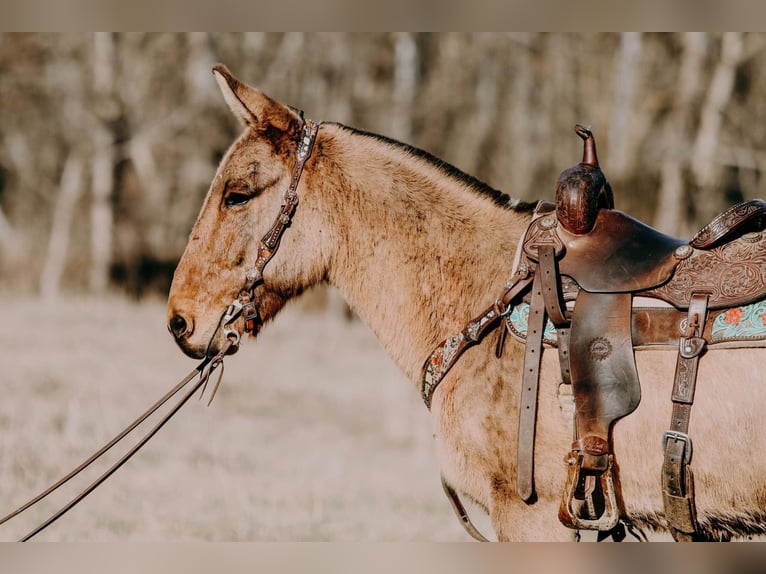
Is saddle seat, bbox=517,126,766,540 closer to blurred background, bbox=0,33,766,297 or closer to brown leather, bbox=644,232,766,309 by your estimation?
brown leather, bbox=644,232,766,309

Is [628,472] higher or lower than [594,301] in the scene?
lower

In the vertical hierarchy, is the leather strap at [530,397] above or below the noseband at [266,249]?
below

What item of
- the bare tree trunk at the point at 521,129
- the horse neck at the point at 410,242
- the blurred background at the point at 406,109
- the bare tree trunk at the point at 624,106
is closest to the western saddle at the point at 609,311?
the horse neck at the point at 410,242

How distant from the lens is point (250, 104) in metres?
3.39

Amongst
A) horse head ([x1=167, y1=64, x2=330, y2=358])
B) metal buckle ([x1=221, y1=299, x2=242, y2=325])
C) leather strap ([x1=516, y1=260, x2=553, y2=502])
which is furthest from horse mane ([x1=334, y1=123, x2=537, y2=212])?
metal buckle ([x1=221, y1=299, x2=242, y2=325])

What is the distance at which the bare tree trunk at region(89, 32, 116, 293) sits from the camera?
57.7 ft

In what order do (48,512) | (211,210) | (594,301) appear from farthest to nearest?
(48,512), (211,210), (594,301)

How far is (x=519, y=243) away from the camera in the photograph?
3252mm

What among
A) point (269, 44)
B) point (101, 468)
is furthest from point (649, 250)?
point (269, 44)

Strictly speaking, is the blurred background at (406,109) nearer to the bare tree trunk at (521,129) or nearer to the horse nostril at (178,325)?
the bare tree trunk at (521,129)

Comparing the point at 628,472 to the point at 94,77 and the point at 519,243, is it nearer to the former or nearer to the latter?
the point at 519,243

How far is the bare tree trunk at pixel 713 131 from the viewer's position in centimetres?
1642

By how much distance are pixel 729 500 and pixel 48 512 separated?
496 cm

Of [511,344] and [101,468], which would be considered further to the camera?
[101,468]
